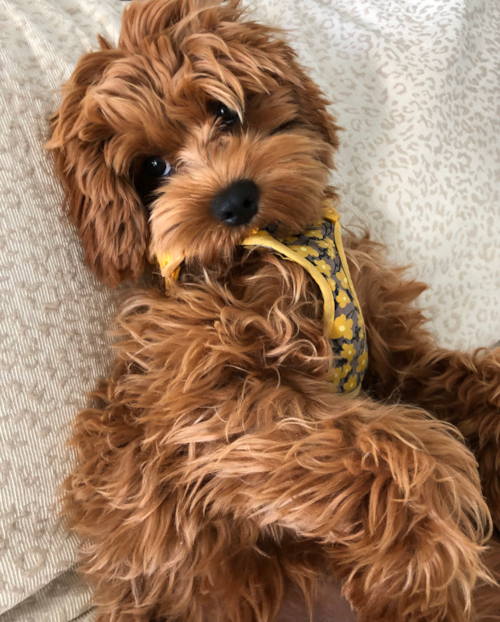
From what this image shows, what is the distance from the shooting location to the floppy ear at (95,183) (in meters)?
0.95

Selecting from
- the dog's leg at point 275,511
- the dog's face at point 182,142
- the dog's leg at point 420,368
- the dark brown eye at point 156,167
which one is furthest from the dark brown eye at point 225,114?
the dog's leg at point 275,511

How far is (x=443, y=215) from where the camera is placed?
1603 millimetres

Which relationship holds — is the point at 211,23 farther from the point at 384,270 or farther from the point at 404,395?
the point at 404,395

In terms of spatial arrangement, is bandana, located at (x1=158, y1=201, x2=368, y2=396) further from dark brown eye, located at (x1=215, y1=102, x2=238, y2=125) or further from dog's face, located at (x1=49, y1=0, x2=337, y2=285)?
dark brown eye, located at (x1=215, y1=102, x2=238, y2=125)

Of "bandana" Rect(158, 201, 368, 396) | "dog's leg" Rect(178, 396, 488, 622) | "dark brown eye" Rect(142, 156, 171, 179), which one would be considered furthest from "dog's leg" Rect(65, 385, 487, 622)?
"dark brown eye" Rect(142, 156, 171, 179)

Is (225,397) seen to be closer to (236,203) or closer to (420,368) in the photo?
(236,203)

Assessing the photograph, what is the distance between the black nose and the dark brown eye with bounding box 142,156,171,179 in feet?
0.55

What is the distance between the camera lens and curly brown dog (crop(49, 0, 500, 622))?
79 centimetres

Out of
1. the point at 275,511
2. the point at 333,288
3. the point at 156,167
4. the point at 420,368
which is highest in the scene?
the point at 156,167

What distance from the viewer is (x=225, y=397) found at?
2.82ft

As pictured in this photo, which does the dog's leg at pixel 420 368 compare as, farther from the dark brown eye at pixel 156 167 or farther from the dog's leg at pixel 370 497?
the dark brown eye at pixel 156 167

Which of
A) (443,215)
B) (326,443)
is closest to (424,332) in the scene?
(443,215)

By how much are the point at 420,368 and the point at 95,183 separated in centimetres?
81

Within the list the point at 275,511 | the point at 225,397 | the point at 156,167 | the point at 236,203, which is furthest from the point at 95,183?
the point at 275,511
